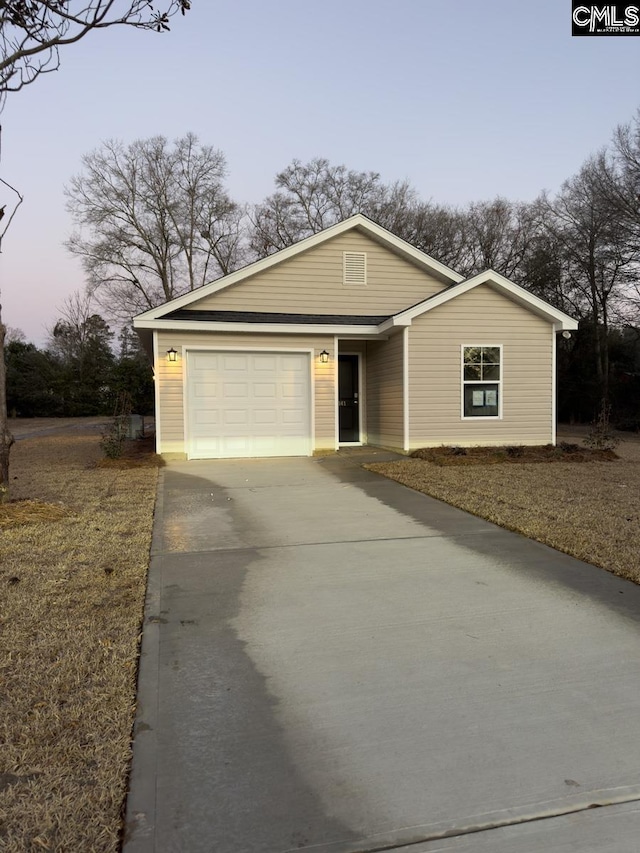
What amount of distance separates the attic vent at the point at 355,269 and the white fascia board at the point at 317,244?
580mm

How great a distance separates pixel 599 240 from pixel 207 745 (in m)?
27.6

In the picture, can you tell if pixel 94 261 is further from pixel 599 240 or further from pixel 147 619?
pixel 147 619

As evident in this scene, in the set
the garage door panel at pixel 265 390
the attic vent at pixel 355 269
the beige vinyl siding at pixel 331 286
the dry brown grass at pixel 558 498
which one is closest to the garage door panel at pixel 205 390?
the garage door panel at pixel 265 390

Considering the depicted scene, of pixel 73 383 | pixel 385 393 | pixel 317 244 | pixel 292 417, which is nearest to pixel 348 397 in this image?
pixel 385 393

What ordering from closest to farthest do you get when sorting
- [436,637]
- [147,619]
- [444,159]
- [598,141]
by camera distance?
[436,637] → [147,619] → [444,159] → [598,141]

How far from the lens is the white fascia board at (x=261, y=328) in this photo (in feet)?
38.3

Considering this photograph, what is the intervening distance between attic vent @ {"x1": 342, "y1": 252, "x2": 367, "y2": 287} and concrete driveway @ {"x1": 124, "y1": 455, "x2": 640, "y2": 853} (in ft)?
31.7

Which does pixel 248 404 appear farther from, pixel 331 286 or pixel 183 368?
pixel 331 286

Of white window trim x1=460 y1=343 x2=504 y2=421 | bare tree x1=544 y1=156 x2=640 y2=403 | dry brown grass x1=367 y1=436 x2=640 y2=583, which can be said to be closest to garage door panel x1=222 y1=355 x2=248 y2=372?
dry brown grass x1=367 y1=436 x2=640 y2=583

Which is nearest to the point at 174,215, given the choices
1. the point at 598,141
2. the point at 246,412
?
the point at 598,141

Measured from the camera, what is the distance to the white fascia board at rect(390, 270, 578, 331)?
39.5 ft

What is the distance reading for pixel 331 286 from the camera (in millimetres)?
13773

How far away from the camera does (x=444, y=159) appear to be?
19.5 meters

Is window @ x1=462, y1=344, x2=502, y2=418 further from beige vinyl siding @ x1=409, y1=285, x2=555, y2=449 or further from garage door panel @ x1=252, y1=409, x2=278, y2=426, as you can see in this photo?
garage door panel @ x1=252, y1=409, x2=278, y2=426
